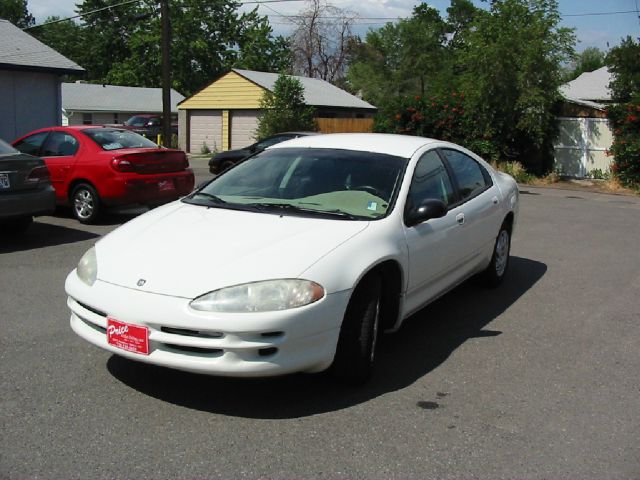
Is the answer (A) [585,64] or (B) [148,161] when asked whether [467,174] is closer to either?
(B) [148,161]

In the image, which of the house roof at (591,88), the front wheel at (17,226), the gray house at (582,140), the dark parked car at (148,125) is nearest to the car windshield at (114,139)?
the front wheel at (17,226)

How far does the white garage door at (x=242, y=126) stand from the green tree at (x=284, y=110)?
3.19 m

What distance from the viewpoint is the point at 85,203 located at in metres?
10.4

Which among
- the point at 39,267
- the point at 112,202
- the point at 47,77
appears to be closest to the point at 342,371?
the point at 39,267

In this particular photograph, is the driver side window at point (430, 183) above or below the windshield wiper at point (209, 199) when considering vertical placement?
above

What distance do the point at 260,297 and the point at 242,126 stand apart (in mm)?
30000

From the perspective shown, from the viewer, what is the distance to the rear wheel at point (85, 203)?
10.2 m

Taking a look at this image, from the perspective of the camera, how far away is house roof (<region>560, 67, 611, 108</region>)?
36.4 metres

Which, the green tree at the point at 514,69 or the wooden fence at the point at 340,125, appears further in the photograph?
the wooden fence at the point at 340,125

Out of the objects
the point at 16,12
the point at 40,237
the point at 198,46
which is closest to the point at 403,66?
the point at 198,46

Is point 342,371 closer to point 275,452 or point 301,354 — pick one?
point 301,354

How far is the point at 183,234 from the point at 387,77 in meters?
48.3

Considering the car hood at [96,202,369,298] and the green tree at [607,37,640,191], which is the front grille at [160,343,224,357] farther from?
the green tree at [607,37,640,191]

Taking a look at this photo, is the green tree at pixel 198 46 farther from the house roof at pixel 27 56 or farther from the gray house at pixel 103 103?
the house roof at pixel 27 56
